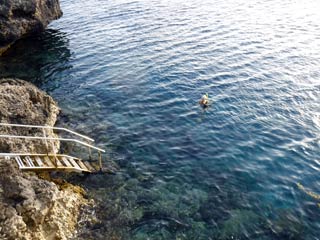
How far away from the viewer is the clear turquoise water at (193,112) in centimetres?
1920

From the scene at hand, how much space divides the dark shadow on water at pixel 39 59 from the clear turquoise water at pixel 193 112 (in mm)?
130

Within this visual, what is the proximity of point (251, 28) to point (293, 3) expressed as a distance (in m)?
14.7

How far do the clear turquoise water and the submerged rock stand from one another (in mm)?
1910

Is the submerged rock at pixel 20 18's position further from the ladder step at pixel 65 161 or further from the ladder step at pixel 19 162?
the ladder step at pixel 19 162

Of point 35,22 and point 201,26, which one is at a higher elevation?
point 35,22

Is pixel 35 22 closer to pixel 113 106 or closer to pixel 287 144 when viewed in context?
pixel 113 106

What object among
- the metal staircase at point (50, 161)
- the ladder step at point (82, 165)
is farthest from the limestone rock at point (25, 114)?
the ladder step at point (82, 165)

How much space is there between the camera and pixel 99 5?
190 ft

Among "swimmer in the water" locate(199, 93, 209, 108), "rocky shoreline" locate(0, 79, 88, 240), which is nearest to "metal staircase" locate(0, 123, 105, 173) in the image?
"rocky shoreline" locate(0, 79, 88, 240)

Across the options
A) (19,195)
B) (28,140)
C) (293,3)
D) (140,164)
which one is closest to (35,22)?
(28,140)

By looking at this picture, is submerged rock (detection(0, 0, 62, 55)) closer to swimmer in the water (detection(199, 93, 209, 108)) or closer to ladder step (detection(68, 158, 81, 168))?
ladder step (detection(68, 158, 81, 168))

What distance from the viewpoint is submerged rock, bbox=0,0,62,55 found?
127 ft

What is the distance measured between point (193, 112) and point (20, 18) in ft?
85.2

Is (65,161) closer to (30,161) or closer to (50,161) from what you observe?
(50,161)
